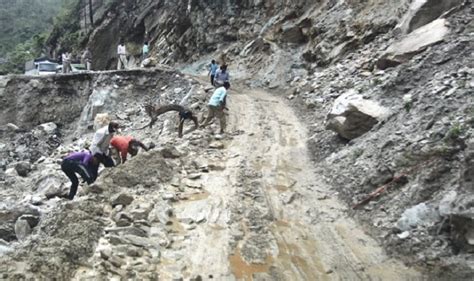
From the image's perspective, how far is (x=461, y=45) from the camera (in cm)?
941

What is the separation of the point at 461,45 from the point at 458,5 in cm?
250

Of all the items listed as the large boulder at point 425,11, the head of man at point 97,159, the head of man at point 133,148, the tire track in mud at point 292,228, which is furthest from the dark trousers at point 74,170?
the large boulder at point 425,11

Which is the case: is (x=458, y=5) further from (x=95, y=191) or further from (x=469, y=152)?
(x=95, y=191)

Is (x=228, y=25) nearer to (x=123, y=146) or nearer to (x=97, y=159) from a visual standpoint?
(x=123, y=146)

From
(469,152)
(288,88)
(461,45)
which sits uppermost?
(461,45)

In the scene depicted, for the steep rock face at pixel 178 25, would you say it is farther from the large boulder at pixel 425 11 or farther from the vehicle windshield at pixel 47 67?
the large boulder at pixel 425 11

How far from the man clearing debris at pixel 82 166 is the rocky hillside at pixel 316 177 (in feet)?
2.09

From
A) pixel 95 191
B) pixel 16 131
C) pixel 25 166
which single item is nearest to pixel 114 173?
pixel 95 191

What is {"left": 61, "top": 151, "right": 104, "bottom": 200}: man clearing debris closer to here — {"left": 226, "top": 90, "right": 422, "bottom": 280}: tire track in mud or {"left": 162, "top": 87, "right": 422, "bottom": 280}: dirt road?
{"left": 162, "top": 87, "right": 422, "bottom": 280}: dirt road

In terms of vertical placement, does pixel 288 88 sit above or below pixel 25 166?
above

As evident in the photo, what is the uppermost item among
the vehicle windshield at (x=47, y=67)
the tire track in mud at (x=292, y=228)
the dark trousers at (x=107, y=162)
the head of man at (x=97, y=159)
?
the head of man at (x=97, y=159)

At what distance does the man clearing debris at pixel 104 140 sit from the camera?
8266 millimetres

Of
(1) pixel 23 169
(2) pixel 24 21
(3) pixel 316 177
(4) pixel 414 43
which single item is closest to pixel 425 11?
(4) pixel 414 43

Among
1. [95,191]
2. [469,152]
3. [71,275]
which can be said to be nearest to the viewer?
[71,275]
